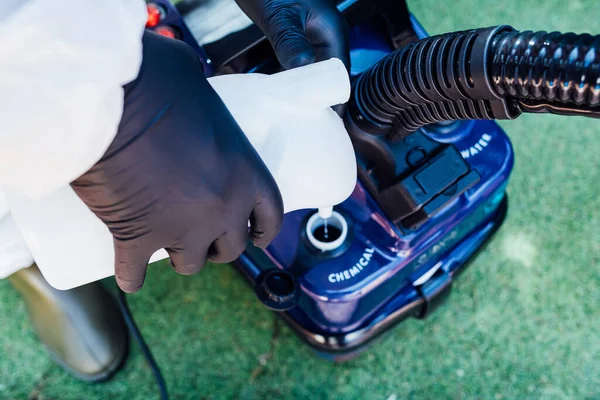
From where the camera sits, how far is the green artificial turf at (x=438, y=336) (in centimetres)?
120

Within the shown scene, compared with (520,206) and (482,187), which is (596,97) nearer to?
(482,187)

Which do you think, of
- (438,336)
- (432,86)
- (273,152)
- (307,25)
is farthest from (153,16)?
(438,336)

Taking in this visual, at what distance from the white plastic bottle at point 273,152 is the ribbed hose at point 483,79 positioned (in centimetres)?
8

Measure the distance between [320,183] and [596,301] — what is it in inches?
32.1

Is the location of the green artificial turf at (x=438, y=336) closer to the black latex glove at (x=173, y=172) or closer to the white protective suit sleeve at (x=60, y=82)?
the black latex glove at (x=173, y=172)

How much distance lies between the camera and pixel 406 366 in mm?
1219

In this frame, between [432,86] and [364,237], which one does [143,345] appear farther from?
[432,86]

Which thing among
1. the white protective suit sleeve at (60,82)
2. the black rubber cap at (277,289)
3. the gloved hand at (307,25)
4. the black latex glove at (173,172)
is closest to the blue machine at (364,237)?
the black rubber cap at (277,289)

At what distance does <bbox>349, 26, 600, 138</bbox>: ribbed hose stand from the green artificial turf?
23.7 inches

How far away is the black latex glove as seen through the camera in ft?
2.04

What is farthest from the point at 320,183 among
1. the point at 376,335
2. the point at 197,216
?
→ the point at 376,335

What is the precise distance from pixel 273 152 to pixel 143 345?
639mm

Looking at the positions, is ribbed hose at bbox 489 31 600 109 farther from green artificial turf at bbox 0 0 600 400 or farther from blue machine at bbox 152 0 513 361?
green artificial turf at bbox 0 0 600 400

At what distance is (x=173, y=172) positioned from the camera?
642mm
